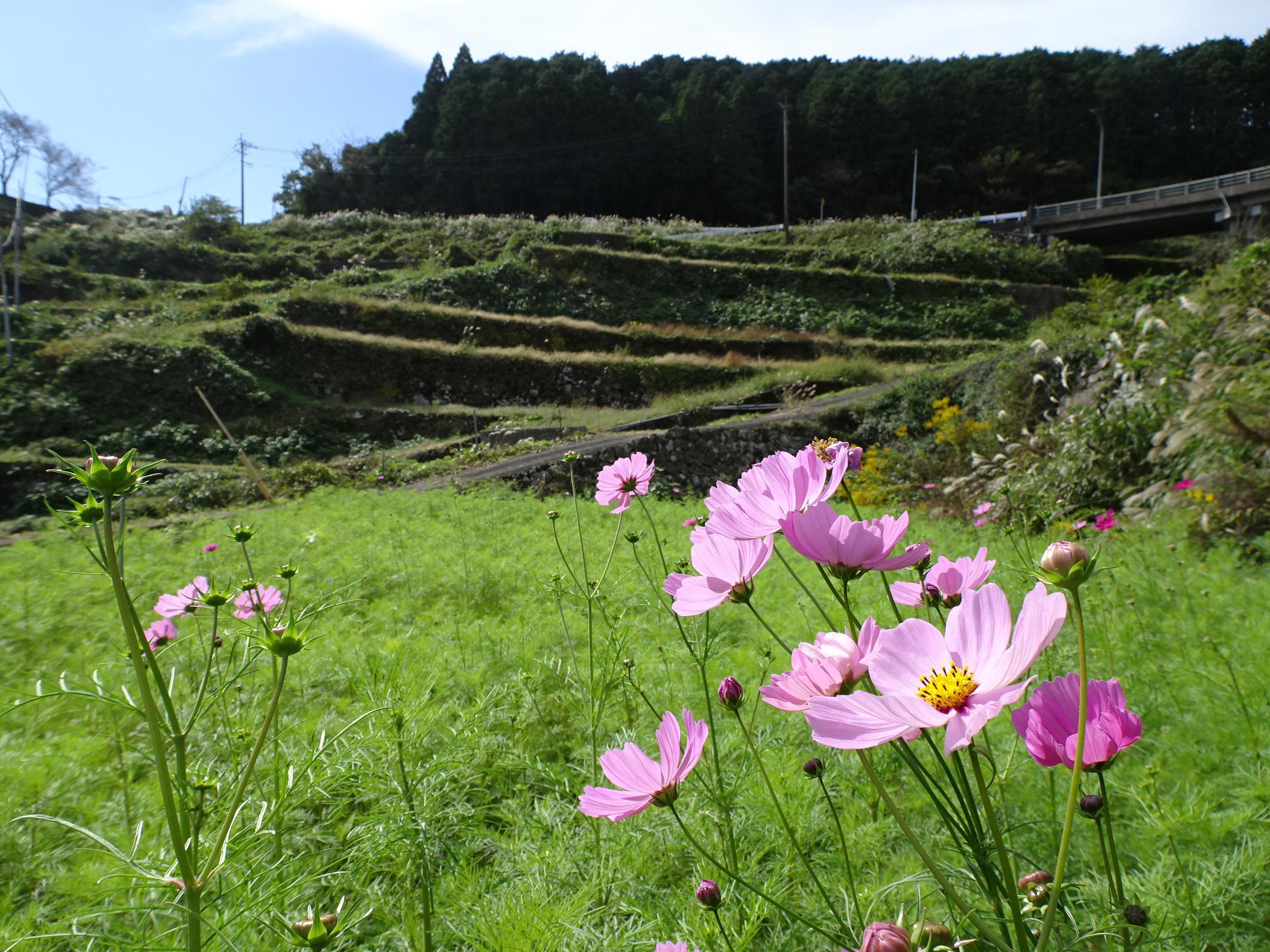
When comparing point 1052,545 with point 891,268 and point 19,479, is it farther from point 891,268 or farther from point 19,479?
point 891,268

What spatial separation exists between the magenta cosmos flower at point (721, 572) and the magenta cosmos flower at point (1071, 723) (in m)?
0.22

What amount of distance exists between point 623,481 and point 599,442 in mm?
7036

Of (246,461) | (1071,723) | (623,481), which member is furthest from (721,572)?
(246,461)

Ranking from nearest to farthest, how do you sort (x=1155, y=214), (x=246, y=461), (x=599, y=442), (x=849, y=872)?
1. (x=849, y=872)
2. (x=246, y=461)
3. (x=599, y=442)
4. (x=1155, y=214)

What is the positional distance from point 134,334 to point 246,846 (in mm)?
15218

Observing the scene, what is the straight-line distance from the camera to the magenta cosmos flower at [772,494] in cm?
51

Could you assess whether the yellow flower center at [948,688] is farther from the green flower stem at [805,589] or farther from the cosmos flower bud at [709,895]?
the cosmos flower bud at [709,895]

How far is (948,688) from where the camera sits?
389 millimetres

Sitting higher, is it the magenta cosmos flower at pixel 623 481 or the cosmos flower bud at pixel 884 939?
the magenta cosmos flower at pixel 623 481

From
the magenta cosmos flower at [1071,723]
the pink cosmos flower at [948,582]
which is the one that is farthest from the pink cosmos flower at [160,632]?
the magenta cosmos flower at [1071,723]

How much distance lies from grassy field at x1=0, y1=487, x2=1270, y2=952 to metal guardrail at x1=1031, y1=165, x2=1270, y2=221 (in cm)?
2662

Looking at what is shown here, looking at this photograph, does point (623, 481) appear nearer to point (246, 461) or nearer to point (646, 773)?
point (646, 773)

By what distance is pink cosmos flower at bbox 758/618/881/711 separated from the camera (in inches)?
18.2

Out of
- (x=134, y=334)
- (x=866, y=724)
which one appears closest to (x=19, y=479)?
(x=134, y=334)
